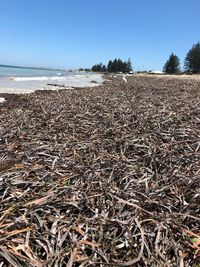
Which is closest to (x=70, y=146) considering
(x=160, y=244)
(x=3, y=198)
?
(x=3, y=198)

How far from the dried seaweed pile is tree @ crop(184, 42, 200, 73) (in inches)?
3834

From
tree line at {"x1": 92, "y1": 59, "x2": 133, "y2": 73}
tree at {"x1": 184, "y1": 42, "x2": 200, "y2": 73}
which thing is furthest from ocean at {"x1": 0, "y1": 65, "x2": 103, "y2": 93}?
tree line at {"x1": 92, "y1": 59, "x2": 133, "y2": 73}

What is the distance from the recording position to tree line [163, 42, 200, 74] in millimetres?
97062

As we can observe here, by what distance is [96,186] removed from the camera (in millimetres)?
2463

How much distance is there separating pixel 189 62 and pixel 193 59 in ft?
8.64

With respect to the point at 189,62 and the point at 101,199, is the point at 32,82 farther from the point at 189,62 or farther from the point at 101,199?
the point at 189,62

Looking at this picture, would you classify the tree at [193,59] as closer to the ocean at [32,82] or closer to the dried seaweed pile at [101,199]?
the ocean at [32,82]

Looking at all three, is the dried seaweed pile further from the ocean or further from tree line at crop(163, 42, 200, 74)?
tree line at crop(163, 42, 200, 74)

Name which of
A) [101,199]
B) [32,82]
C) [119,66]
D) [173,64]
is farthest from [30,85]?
[119,66]

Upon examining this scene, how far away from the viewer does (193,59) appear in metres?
98.1

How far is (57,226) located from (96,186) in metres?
0.60

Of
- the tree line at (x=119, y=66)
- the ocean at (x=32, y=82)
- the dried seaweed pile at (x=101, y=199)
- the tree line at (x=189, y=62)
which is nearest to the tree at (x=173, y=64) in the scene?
the tree line at (x=189, y=62)

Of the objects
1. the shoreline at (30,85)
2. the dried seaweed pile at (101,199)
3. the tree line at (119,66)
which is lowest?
the tree line at (119,66)

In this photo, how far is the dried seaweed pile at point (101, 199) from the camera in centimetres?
175
